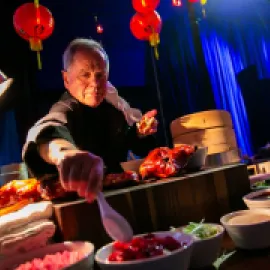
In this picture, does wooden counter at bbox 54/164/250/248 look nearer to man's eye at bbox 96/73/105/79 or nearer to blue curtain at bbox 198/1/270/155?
man's eye at bbox 96/73/105/79

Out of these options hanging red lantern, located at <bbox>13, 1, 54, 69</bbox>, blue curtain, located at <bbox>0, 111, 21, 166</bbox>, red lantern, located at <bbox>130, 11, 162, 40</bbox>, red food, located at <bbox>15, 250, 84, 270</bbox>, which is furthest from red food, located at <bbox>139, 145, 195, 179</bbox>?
blue curtain, located at <bbox>0, 111, 21, 166</bbox>

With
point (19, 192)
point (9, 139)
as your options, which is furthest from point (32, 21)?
point (9, 139)

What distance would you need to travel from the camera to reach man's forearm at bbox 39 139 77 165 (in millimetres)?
1152

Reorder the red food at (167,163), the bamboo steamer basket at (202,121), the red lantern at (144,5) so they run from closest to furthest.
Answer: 1. the red food at (167,163)
2. the bamboo steamer basket at (202,121)
3. the red lantern at (144,5)

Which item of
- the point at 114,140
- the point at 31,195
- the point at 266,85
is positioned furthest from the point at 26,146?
the point at 266,85

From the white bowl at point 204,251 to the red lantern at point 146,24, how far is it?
134 inches

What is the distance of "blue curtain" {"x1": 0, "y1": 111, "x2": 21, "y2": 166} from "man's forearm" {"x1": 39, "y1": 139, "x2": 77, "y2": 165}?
4.56 m

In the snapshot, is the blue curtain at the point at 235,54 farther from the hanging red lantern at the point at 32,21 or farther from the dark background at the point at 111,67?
the hanging red lantern at the point at 32,21

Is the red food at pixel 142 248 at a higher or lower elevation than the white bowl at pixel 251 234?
higher

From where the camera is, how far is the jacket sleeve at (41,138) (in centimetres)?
134

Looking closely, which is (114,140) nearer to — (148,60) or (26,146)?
(26,146)

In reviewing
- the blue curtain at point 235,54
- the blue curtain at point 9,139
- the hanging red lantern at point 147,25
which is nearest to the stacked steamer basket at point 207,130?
the hanging red lantern at point 147,25

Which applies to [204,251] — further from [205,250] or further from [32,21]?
[32,21]

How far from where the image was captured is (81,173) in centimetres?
99
